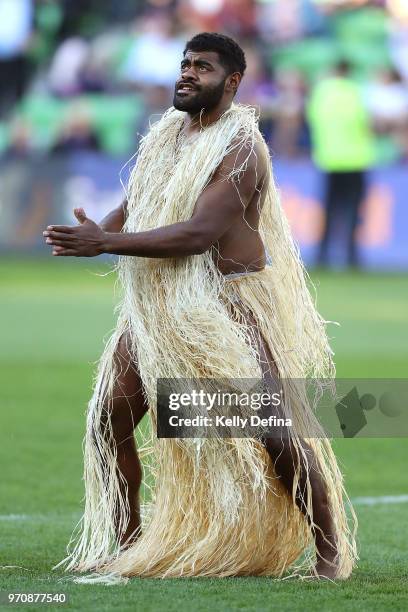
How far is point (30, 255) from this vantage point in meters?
25.5

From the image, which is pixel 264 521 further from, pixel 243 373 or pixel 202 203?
pixel 202 203

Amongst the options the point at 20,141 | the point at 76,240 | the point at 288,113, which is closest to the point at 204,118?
the point at 76,240

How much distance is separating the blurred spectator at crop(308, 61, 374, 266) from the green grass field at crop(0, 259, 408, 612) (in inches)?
208

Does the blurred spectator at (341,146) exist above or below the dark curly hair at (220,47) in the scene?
below

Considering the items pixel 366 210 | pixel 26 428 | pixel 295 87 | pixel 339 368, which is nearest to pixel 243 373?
pixel 26 428

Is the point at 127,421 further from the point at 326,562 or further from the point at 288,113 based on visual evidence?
the point at 288,113

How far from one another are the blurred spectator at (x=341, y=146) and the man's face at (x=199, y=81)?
1944 centimetres

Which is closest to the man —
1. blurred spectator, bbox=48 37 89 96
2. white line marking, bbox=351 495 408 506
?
white line marking, bbox=351 495 408 506

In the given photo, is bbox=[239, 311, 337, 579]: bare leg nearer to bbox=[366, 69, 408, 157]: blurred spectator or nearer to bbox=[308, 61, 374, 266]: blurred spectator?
bbox=[308, 61, 374, 266]: blurred spectator

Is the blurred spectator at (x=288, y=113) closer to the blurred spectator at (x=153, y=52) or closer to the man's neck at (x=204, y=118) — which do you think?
the blurred spectator at (x=153, y=52)

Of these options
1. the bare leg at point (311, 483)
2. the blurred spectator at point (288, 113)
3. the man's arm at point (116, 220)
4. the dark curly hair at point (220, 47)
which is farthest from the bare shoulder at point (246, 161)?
the blurred spectator at point (288, 113)

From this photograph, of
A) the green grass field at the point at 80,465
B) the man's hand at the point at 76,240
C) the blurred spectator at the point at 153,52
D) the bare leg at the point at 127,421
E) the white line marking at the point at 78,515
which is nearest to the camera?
the green grass field at the point at 80,465

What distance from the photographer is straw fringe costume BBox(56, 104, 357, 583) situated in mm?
5516

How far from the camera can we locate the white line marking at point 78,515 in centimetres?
688
